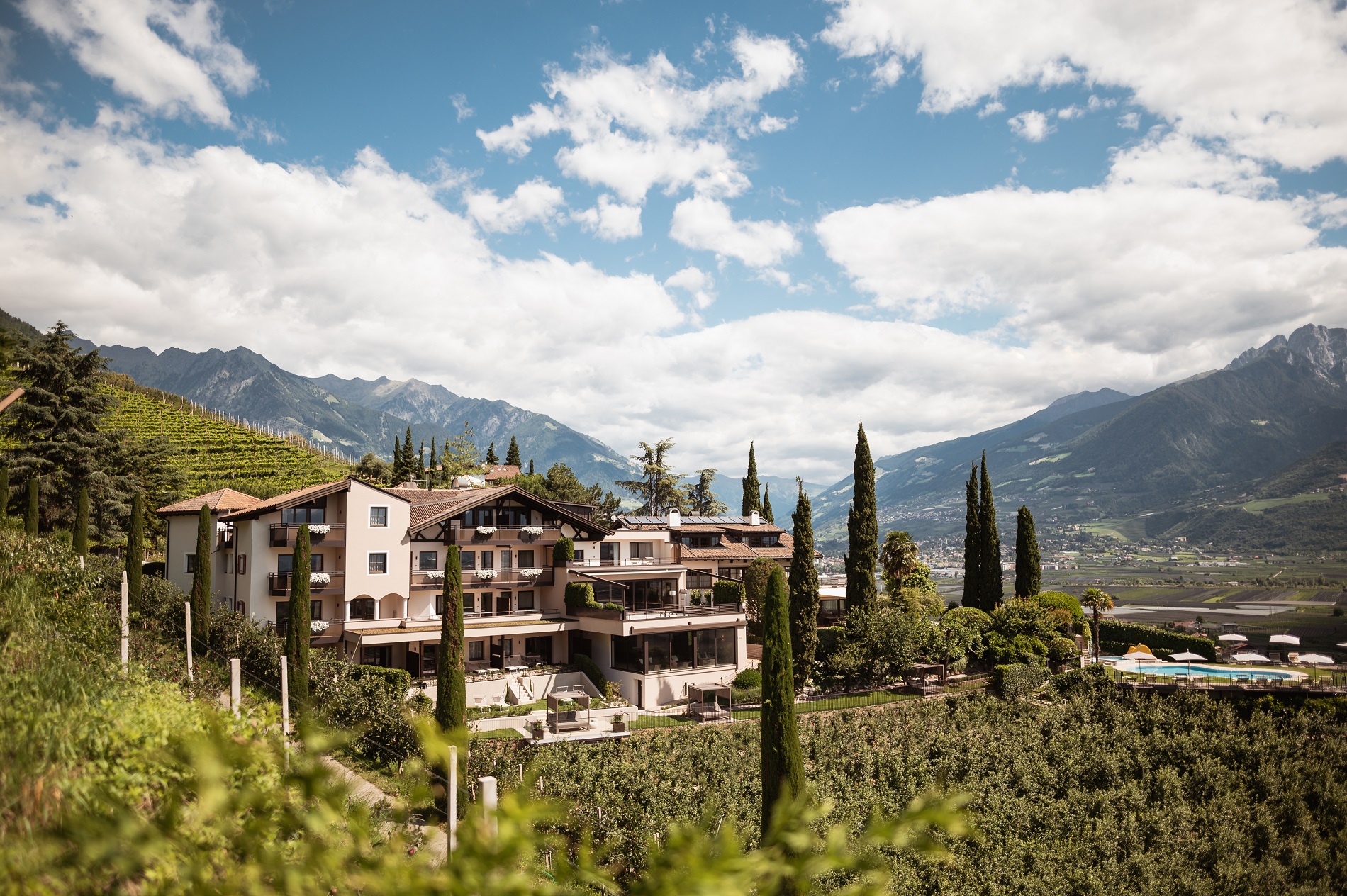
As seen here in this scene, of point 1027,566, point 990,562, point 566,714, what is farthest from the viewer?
point 1027,566

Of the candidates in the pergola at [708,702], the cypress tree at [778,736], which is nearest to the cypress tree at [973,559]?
the pergola at [708,702]

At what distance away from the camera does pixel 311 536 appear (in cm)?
3466

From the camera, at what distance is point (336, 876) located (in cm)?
317

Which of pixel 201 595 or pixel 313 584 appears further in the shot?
pixel 313 584

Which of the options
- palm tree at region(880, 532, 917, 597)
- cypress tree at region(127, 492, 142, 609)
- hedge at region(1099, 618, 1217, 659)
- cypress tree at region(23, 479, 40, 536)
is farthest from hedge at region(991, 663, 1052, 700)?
cypress tree at region(23, 479, 40, 536)

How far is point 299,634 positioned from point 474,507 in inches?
468

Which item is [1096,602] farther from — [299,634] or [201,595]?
[201,595]

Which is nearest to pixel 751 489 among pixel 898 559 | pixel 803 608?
pixel 898 559

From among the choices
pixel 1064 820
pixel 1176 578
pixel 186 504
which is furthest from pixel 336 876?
pixel 1176 578

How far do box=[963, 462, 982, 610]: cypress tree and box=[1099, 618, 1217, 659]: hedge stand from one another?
9.30m

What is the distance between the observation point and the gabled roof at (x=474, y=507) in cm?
3616

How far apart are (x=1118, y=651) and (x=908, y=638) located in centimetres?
2497

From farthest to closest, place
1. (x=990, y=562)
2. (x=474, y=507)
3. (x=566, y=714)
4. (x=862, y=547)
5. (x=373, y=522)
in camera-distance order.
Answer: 1. (x=990, y=562)
2. (x=862, y=547)
3. (x=474, y=507)
4. (x=373, y=522)
5. (x=566, y=714)

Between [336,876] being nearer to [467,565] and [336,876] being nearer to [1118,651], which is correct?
[467,565]
